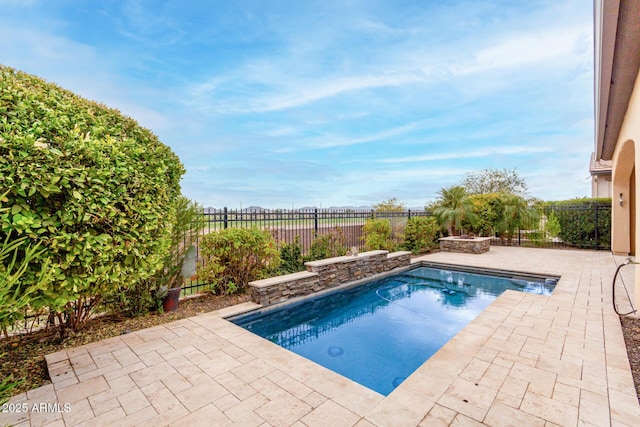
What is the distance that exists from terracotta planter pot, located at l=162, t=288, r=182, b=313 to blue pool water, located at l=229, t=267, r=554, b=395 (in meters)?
1.15

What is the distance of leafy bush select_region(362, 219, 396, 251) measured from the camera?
10.1 metres

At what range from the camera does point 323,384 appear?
296cm

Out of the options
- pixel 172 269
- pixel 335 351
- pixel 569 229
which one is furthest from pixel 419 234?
pixel 172 269

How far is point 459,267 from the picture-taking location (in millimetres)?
9359

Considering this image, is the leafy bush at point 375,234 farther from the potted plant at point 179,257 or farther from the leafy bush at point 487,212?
→ the potted plant at point 179,257

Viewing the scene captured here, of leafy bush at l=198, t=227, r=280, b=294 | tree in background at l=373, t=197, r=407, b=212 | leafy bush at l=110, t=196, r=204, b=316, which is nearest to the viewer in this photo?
leafy bush at l=110, t=196, r=204, b=316

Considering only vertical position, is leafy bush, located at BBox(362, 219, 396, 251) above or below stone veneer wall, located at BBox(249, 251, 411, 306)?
above

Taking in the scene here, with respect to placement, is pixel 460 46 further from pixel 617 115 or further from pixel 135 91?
pixel 135 91

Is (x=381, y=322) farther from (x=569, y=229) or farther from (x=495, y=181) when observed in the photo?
(x=495, y=181)

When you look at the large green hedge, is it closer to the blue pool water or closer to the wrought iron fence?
the blue pool water

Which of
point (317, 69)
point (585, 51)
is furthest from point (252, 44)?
point (585, 51)

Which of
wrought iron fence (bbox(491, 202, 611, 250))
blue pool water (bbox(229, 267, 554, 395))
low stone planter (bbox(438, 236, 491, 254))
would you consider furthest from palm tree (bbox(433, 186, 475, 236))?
blue pool water (bbox(229, 267, 554, 395))

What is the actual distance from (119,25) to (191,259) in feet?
16.5

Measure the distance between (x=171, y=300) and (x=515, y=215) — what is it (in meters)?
14.1
